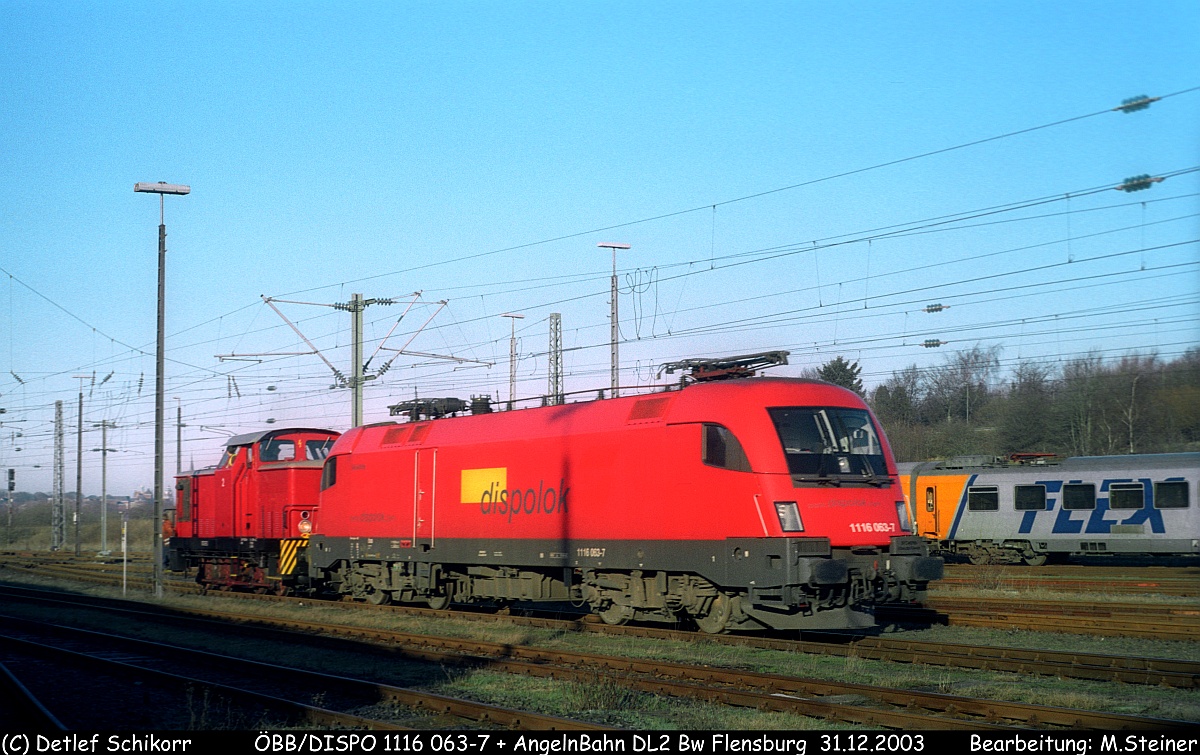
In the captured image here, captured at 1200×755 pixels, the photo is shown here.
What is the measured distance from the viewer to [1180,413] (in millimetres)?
33844

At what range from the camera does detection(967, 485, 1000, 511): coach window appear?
33.3 metres

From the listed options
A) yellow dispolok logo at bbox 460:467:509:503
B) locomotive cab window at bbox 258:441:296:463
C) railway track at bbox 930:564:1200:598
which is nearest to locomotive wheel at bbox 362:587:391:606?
yellow dispolok logo at bbox 460:467:509:503

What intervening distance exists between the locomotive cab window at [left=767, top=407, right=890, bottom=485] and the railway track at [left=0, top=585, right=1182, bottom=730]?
3.46 metres

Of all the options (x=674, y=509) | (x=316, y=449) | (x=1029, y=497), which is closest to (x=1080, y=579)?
(x=1029, y=497)

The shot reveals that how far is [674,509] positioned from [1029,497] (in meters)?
20.6

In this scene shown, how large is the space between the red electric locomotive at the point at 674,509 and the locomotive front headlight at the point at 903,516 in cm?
4

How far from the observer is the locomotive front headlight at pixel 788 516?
47.3ft

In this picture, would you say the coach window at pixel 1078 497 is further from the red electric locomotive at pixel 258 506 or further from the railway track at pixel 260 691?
the railway track at pixel 260 691

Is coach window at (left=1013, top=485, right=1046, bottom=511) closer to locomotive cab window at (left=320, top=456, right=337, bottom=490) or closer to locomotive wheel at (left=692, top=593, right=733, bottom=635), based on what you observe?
locomotive wheel at (left=692, top=593, right=733, bottom=635)

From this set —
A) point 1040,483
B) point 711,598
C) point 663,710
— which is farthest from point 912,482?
point 663,710

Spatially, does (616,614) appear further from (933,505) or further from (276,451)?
(933,505)

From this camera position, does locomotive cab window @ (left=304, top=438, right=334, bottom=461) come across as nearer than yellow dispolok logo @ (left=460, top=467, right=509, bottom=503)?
No
